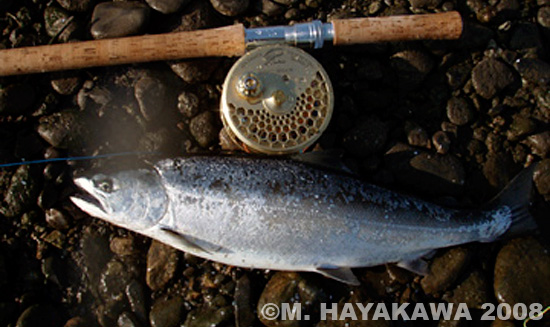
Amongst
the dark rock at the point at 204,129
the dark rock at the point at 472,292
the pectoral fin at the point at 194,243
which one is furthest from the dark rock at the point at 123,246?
the dark rock at the point at 472,292

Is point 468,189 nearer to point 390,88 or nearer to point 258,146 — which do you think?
point 390,88

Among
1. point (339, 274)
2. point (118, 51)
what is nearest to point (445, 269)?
point (339, 274)

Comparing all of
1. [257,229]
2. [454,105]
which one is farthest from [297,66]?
[454,105]

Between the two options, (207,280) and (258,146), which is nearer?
(258,146)

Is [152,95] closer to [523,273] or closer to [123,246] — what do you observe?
[123,246]

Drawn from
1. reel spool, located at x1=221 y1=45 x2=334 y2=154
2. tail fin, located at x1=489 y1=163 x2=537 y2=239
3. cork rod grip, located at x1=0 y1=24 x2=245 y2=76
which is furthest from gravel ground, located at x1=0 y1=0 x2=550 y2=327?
reel spool, located at x1=221 y1=45 x2=334 y2=154

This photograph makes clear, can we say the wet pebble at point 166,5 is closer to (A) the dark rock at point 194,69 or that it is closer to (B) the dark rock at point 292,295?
(A) the dark rock at point 194,69
